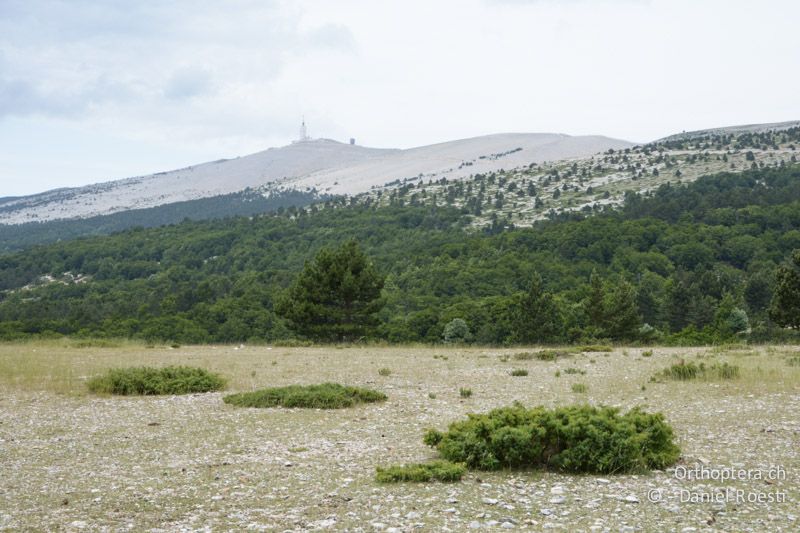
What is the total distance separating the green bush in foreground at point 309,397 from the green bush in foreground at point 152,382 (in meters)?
2.44

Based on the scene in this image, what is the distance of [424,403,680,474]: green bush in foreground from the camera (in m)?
9.73

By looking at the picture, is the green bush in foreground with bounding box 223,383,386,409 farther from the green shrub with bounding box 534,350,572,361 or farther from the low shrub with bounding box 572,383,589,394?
the green shrub with bounding box 534,350,572,361

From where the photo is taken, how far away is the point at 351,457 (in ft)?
36.3

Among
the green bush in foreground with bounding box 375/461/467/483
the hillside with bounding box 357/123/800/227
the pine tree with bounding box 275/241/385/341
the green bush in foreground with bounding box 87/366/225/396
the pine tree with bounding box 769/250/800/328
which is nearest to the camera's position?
the green bush in foreground with bounding box 375/461/467/483

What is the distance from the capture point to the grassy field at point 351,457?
25.6ft

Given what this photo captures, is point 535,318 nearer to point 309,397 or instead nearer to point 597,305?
point 597,305

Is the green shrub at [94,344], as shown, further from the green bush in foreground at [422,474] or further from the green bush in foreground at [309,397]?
the green bush in foreground at [422,474]

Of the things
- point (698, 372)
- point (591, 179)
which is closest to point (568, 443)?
point (698, 372)

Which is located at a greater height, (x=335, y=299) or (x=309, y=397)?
(x=309, y=397)

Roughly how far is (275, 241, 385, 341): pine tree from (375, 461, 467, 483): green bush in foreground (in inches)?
1194

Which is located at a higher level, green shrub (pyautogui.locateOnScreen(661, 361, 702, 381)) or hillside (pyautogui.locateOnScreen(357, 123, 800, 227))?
→ hillside (pyautogui.locateOnScreen(357, 123, 800, 227))

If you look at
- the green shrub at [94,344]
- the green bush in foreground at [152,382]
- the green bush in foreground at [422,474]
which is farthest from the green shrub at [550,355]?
the green shrub at [94,344]

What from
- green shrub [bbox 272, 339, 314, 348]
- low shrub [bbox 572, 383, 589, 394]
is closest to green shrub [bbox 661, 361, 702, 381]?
low shrub [bbox 572, 383, 589, 394]

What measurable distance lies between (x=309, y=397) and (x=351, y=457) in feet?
18.2
